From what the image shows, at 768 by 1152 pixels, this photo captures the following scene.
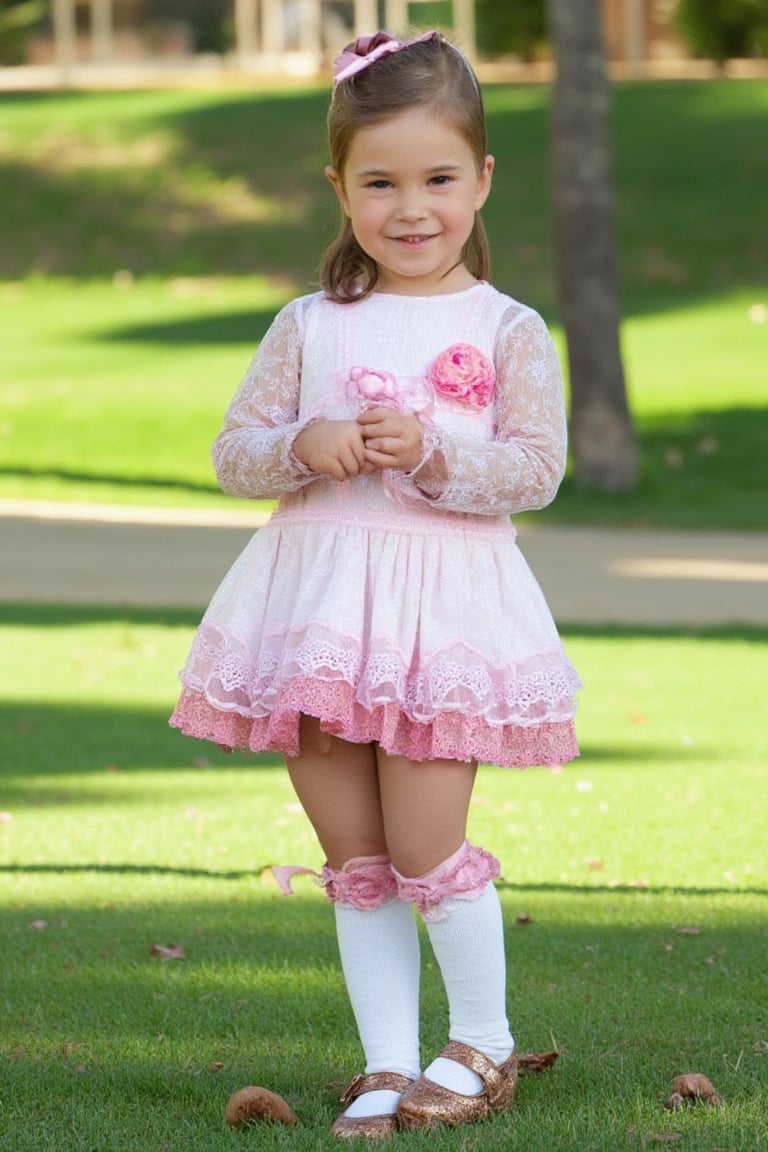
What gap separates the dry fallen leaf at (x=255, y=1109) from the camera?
301cm

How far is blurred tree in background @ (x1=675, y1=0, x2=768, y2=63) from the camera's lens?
32.7 metres

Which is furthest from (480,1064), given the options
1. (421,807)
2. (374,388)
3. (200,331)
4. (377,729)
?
(200,331)

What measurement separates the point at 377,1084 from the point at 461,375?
1.15 m

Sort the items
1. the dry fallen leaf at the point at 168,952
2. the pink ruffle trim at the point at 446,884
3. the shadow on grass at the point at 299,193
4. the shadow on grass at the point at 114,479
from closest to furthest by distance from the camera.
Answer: the pink ruffle trim at the point at 446,884
the dry fallen leaf at the point at 168,952
the shadow on grass at the point at 114,479
the shadow on grass at the point at 299,193

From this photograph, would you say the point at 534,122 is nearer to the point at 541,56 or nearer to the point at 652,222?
the point at 652,222

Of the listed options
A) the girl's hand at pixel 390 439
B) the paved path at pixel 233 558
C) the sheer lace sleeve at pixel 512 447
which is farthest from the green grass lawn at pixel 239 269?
the girl's hand at pixel 390 439

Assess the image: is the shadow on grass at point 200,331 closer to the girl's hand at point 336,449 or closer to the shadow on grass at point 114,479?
the shadow on grass at point 114,479

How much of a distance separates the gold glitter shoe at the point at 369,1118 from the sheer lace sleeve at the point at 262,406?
967 mm

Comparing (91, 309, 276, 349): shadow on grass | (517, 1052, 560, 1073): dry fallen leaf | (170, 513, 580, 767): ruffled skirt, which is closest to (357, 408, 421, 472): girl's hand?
(170, 513, 580, 767): ruffled skirt

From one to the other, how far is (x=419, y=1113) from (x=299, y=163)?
26.2 m

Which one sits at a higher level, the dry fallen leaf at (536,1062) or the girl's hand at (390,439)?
the girl's hand at (390,439)

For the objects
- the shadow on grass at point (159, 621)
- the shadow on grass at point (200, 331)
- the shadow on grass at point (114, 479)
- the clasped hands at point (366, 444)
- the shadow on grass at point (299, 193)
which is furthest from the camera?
the shadow on grass at point (299, 193)

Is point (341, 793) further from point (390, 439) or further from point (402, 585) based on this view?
point (390, 439)

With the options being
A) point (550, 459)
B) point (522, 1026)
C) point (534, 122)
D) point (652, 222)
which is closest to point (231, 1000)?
point (522, 1026)
